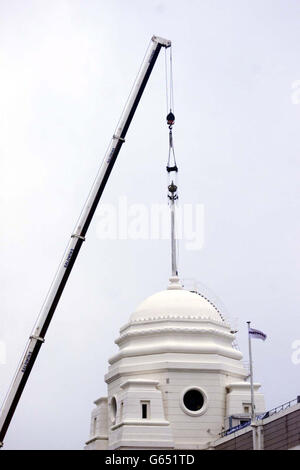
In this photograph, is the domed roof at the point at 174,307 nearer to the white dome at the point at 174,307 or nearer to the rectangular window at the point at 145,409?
the white dome at the point at 174,307

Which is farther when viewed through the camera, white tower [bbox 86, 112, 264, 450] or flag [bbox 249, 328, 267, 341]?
white tower [bbox 86, 112, 264, 450]

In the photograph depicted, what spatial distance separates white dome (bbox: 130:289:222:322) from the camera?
80.8 metres

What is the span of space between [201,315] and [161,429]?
10.7m

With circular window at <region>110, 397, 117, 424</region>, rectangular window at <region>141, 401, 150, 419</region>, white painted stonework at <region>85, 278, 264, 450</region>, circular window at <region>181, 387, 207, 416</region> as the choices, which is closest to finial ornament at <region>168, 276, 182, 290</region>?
white painted stonework at <region>85, 278, 264, 450</region>

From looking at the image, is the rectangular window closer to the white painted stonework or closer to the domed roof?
the white painted stonework

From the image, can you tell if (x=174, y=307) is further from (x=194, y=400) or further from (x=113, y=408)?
(x=113, y=408)

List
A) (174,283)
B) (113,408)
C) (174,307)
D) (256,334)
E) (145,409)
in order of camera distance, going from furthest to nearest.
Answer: (174,283), (174,307), (113,408), (145,409), (256,334)

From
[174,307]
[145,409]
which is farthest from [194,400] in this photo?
[174,307]

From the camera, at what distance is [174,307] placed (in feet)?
266

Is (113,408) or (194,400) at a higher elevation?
(194,400)

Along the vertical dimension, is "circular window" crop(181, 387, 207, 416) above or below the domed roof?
below

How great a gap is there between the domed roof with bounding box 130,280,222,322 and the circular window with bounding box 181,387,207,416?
6.47m
